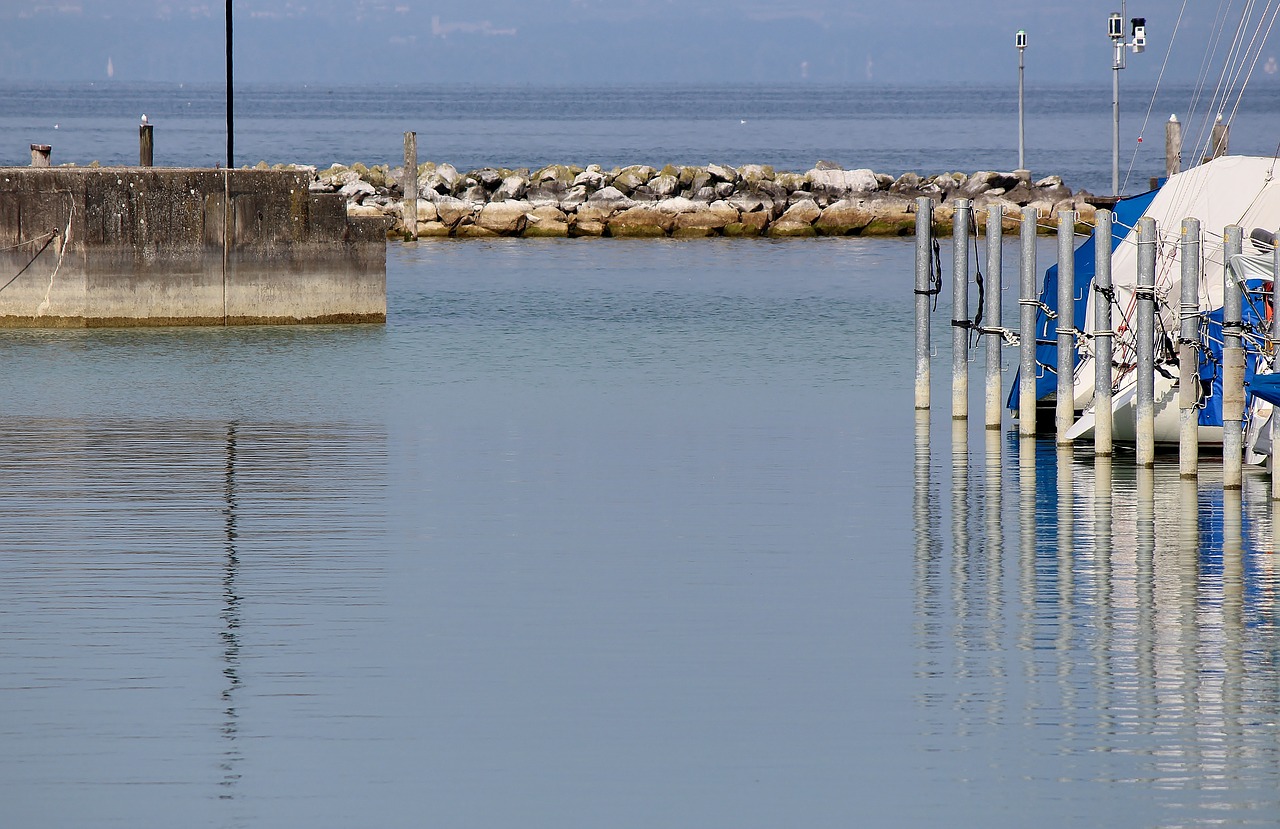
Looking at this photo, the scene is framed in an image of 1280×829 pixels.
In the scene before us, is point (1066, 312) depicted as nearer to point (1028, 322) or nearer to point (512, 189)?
point (1028, 322)

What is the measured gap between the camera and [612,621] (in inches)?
405

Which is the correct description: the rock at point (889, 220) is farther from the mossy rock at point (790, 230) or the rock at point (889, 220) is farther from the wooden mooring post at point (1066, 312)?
the wooden mooring post at point (1066, 312)

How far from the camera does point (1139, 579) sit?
1125cm

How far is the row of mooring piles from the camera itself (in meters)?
13.8

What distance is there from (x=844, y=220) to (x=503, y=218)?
8372 millimetres

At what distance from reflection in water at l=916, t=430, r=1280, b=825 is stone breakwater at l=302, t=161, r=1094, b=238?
31728 mm

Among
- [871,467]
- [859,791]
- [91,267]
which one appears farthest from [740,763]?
[91,267]

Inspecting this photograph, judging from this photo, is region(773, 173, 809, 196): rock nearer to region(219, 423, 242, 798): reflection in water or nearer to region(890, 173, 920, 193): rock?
region(890, 173, 920, 193): rock

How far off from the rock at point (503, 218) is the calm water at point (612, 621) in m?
27.0

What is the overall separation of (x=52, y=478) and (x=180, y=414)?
14.0 ft

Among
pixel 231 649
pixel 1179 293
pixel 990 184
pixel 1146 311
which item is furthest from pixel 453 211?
pixel 231 649

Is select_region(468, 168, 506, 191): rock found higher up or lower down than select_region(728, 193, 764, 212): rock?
higher up

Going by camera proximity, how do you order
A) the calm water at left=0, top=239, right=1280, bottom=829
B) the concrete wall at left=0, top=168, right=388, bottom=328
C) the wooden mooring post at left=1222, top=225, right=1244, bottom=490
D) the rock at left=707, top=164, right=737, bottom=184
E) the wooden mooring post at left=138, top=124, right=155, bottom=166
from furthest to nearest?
the rock at left=707, top=164, right=737, bottom=184 → the wooden mooring post at left=138, top=124, right=155, bottom=166 → the concrete wall at left=0, top=168, right=388, bottom=328 → the wooden mooring post at left=1222, top=225, right=1244, bottom=490 → the calm water at left=0, top=239, right=1280, bottom=829

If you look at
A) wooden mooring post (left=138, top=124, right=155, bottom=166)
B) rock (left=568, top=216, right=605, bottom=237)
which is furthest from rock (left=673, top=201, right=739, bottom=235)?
wooden mooring post (left=138, top=124, right=155, bottom=166)
